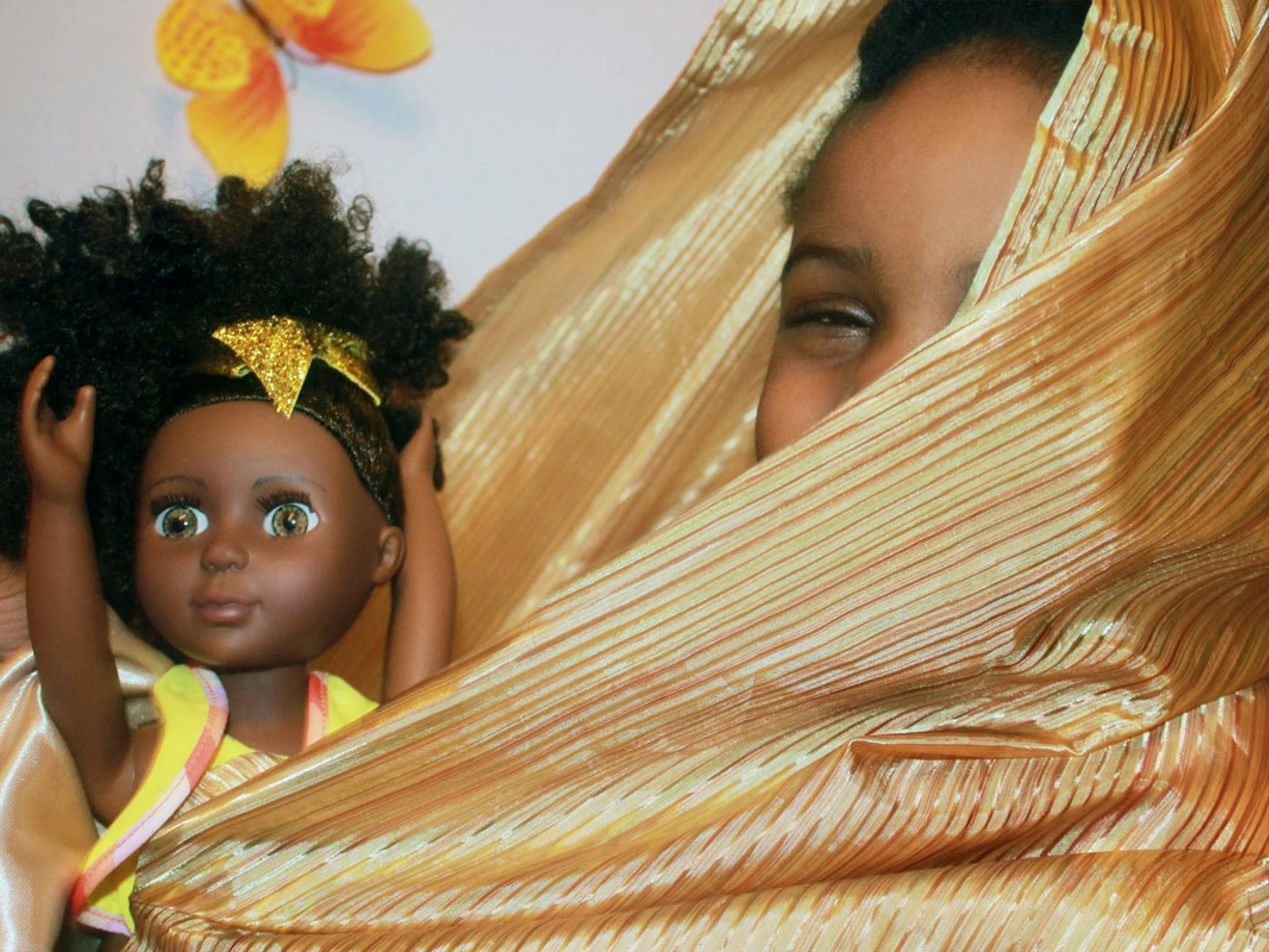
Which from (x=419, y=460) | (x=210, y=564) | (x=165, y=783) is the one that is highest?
(x=419, y=460)

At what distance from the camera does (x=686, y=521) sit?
2.07ft

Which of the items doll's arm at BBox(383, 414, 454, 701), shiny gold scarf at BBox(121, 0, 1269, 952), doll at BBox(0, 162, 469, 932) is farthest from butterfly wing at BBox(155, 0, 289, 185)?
shiny gold scarf at BBox(121, 0, 1269, 952)

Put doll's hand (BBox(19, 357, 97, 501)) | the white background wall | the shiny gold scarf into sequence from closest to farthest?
the shiny gold scarf < doll's hand (BBox(19, 357, 97, 501)) < the white background wall

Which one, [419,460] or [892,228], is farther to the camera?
[419,460]

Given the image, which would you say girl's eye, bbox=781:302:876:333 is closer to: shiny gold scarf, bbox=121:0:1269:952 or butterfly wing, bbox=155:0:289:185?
shiny gold scarf, bbox=121:0:1269:952

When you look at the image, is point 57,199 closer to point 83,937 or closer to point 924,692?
point 83,937

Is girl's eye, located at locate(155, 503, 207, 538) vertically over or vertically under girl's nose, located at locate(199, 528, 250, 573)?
over

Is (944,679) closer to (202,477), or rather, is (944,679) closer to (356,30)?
(202,477)

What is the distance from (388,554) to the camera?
84 cm

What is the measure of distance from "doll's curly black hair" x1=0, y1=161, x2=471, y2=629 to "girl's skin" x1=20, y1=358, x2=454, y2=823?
0.10 feet

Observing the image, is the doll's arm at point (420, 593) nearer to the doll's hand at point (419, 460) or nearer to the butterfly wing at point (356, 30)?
the doll's hand at point (419, 460)

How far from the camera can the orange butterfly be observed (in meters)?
1.18

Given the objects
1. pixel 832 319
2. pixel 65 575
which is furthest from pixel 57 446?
pixel 832 319

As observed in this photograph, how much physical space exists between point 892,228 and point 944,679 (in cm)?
24
